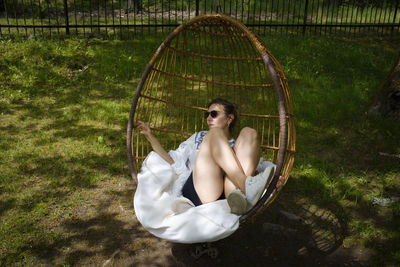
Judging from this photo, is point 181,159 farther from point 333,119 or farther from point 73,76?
point 73,76

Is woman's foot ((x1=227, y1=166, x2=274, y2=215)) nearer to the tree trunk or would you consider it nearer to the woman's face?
the woman's face

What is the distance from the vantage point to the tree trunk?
4.04m

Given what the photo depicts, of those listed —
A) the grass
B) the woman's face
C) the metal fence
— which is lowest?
the grass

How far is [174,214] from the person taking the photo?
7.75 ft

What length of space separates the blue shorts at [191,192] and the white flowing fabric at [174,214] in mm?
44

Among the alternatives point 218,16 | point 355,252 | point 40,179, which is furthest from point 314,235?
point 40,179

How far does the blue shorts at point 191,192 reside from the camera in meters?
2.52

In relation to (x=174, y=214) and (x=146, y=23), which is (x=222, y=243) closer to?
(x=174, y=214)

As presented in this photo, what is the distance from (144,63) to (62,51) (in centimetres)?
130

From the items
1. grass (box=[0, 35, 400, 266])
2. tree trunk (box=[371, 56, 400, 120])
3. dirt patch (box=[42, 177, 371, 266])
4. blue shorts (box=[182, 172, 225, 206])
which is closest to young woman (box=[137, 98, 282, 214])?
blue shorts (box=[182, 172, 225, 206])

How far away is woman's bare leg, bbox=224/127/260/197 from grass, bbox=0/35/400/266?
32.8 inches

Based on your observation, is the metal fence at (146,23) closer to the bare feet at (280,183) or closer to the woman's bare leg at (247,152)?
the woman's bare leg at (247,152)

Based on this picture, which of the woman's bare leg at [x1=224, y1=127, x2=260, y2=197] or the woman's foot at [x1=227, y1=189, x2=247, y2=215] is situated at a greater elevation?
the woman's bare leg at [x1=224, y1=127, x2=260, y2=197]

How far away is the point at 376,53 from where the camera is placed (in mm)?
6422
